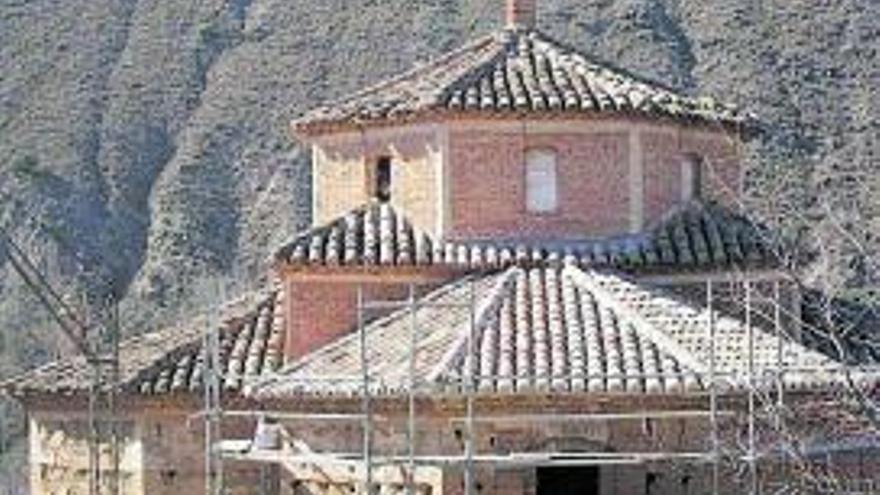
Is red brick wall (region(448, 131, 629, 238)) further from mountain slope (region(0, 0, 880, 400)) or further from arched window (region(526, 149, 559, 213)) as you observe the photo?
mountain slope (region(0, 0, 880, 400))

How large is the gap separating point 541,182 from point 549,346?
10.1 ft

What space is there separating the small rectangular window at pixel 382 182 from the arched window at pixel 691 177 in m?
3.13

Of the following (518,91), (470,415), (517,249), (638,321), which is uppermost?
(518,91)

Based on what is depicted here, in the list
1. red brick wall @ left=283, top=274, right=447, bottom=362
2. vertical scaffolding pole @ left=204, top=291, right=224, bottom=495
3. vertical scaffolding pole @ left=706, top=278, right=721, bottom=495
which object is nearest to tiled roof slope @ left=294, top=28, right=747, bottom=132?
red brick wall @ left=283, top=274, right=447, bottom=362

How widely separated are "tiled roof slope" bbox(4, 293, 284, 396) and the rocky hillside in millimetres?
22501

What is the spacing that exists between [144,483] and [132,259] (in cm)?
3329

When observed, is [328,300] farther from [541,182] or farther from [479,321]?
[541,182]

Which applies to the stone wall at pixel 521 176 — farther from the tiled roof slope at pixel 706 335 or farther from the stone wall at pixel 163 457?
the stone wall at pixel 163 457

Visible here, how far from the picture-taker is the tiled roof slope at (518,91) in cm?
1983

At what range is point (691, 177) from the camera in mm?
21172

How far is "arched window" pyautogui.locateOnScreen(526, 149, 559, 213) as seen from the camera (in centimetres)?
2002

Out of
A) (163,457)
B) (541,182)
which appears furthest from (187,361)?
(541,182)

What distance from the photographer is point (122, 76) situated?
61.7 metres

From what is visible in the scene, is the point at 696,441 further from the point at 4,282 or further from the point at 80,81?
the point at 80,81
